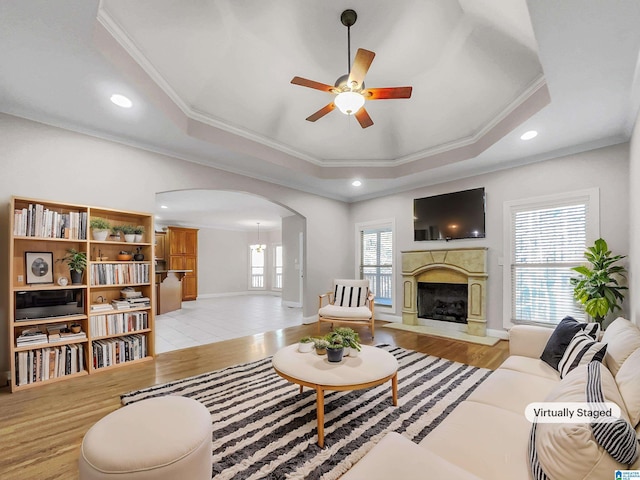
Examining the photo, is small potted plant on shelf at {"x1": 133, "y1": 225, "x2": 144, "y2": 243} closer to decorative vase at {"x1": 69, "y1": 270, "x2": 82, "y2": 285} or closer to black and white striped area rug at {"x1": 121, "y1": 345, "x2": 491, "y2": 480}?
decorative vase at {"x1": 69, "y1": 270, "x2": 82, "y2": 285}

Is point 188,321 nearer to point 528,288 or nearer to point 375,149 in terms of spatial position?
point 375,149

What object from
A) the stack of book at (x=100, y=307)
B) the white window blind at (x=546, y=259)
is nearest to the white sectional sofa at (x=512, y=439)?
the white window blind at (x=546, y=259)

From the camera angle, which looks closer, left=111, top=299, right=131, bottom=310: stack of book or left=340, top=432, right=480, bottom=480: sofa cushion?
left=340, top=432, right=480, bottom=480: sofa cushion

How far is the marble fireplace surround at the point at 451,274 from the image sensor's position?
458 cm

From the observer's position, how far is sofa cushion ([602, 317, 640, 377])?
155 centimetres

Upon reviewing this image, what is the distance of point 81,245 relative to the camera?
128 inches

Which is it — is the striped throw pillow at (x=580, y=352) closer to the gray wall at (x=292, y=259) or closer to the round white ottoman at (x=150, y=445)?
the round white ottoman at (x=150, y=445)

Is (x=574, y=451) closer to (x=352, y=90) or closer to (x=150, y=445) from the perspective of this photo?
(x=150, y=445)

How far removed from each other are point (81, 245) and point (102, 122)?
1.39 m

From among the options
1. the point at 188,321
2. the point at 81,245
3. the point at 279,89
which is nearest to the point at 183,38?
the point at 279,89

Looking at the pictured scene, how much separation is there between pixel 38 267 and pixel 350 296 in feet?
13.7

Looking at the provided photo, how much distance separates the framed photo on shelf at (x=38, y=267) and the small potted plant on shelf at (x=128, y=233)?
70cm

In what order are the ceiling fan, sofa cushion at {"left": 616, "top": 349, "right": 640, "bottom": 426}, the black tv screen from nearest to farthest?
sofa cushion at {"left": 616, "top": 349, "right": 640, "bottom": 426} → the ceiling fan → the black tv screen

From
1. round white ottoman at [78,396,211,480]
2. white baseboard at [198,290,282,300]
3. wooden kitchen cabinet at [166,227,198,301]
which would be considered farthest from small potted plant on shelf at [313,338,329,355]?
white baseboard at [198,290,282,300]
